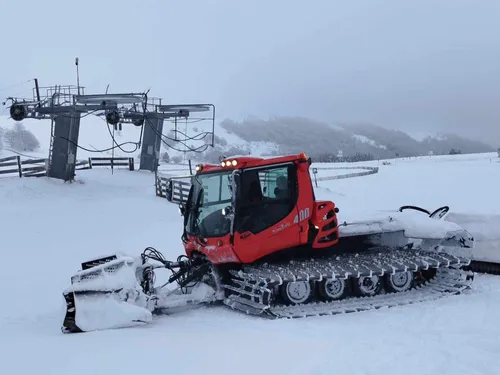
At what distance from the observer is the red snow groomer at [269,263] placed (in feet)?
26.2

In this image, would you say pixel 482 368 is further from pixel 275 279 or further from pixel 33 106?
pixel 33 106

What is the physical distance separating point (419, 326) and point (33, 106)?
26.9m

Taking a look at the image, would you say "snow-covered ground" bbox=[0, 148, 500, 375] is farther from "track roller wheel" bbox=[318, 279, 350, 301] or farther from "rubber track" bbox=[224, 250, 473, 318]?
"track roller wheel" bbox=[318, 279, 350, 301]

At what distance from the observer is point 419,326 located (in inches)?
280

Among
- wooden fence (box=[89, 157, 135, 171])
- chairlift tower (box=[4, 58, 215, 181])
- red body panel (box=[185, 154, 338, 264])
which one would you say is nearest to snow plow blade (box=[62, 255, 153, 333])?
red body panel (box=[185, 154, 338, 264])

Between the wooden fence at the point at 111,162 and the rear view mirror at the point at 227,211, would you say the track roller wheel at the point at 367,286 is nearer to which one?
the rear view mirror at the point at 227,211

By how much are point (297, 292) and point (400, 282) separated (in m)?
1.85

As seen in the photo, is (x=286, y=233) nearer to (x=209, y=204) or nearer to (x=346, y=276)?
(x=346, y=276)

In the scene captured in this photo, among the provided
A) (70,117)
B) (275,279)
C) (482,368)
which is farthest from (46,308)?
(70,117)

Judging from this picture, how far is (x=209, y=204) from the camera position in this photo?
29.9 feet

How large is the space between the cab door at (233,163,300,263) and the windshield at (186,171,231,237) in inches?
11.8

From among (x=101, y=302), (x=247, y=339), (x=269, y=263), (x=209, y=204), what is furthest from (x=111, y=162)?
(x=247, y=339)

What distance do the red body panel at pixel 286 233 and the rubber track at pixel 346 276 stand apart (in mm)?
287

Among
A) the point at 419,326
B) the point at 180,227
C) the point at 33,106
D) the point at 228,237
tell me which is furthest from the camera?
the point at 33,106
